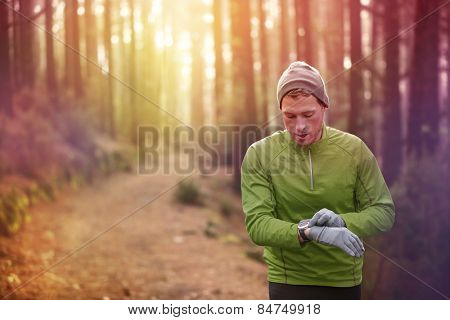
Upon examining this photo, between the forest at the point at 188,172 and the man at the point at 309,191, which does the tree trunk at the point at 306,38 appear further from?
the man at the point at 309,191

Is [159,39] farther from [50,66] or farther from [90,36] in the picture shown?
[50,66]

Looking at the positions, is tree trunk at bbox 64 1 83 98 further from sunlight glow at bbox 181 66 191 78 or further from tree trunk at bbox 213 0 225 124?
sunlight glow at bbox 181 66 191 78

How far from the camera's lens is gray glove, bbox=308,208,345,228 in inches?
114

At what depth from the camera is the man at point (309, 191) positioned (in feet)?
10.2

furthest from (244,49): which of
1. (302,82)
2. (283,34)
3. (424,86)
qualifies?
(302,82)

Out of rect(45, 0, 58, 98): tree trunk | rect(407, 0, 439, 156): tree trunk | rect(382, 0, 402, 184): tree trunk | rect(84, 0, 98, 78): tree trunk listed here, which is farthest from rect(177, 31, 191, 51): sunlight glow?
rect(407, 0, 439, 156): tree trunk

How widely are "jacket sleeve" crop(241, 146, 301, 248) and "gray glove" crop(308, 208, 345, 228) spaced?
115 mm

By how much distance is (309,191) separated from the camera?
3104mm

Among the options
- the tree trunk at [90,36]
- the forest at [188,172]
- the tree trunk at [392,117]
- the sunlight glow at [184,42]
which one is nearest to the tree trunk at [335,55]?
the forest at [188,172]

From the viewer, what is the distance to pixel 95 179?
691 inches

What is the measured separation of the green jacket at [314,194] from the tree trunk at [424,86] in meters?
5.73

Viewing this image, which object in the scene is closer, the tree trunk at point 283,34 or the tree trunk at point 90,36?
the tree trunk at point 283,34

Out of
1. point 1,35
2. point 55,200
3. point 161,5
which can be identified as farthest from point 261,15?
point 161,5

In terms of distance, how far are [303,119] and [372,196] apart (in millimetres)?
530
